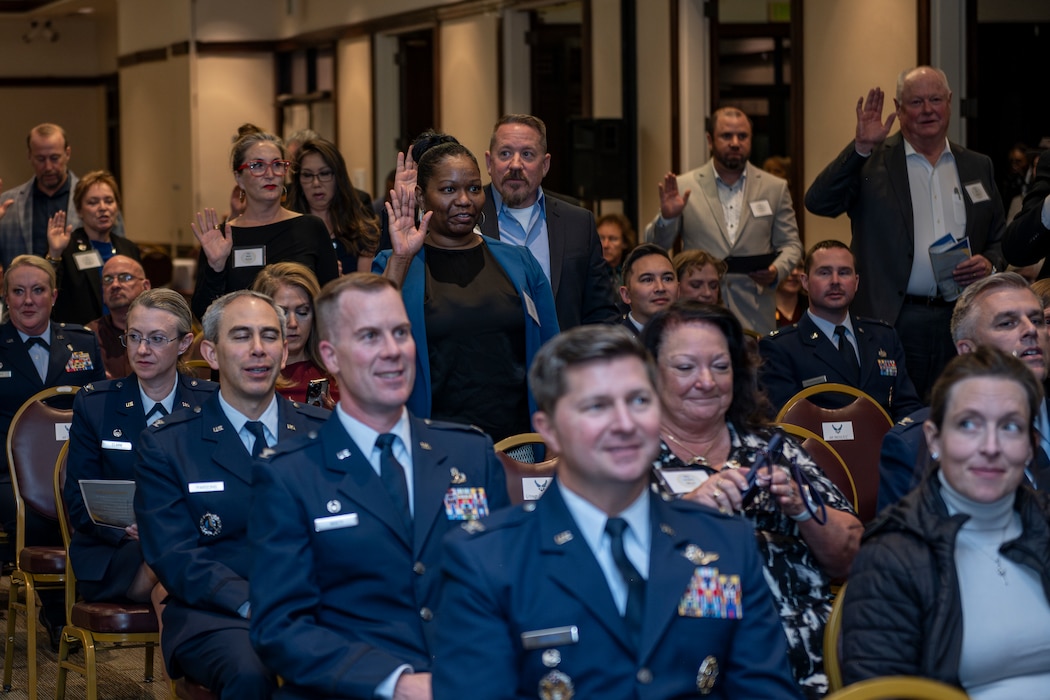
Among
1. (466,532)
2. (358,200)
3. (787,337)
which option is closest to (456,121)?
(358,200)

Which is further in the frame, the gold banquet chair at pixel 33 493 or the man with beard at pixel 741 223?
the man with beard at pixel 741 223

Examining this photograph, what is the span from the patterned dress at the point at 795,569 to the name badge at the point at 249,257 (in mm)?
2538

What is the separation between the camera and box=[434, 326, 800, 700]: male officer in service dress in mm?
2074

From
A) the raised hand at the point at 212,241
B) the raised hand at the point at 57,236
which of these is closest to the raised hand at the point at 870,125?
the raised hand at the point at 212,241

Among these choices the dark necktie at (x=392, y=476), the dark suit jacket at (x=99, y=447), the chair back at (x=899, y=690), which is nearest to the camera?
the chair back at (x=899, y=690)

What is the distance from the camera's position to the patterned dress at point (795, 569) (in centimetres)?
271

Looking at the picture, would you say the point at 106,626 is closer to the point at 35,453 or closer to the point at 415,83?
the point at 35,453

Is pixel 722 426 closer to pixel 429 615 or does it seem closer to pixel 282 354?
pixel 429 615

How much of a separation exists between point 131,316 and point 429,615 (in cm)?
181

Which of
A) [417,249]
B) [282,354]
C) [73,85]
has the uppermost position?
[73,85]

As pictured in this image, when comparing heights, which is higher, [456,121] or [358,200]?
[456,121]

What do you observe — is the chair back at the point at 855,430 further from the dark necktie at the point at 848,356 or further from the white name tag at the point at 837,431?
the dark necktie at the point at 848,356

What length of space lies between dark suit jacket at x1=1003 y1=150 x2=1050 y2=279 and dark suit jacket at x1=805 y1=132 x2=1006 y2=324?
62cm

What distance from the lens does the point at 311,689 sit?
2508 mm
